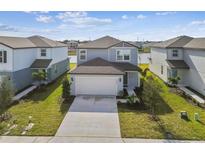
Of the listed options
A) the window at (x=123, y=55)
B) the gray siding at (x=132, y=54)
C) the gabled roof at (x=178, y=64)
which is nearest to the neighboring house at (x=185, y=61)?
the gabled roof at (x=178, y=64)

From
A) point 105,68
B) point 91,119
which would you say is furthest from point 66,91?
point 91,119

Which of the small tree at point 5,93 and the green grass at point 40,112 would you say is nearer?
the green grass at point 40,112

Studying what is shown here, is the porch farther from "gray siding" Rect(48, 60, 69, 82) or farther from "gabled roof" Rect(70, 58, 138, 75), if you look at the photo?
"gray siding" Rect(48, 60, 69, 82)

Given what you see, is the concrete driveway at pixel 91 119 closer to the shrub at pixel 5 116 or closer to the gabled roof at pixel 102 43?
the shrub at pixel 5 116

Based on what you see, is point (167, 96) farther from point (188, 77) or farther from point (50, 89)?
point (50, 89)

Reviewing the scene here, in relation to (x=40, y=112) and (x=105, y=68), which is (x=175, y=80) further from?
(x=40, y=112)

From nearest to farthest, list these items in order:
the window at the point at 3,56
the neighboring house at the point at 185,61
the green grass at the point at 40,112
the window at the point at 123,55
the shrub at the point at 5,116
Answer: the green grass at the point at 40,112
the shrub at the point at 5,116
the window at the point at 3,56
the neighboring house at the point at 185,61
the window at the point at 123,55
